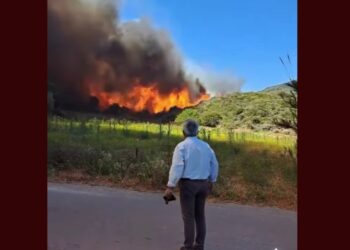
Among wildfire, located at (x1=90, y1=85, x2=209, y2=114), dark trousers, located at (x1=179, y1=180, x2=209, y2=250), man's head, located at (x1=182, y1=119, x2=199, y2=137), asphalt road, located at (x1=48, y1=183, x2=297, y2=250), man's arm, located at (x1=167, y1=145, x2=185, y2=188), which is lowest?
asphalt road, located at (x1=48, y1=183, x2=297, y2=250)

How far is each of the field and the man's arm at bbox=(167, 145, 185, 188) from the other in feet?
19.0

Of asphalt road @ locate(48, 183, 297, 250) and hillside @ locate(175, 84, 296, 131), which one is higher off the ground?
hillside @ locate(175, 84, 296, 131)

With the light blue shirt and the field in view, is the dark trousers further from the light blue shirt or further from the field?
the field

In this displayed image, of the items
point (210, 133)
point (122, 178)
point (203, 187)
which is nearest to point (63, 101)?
point (122, 178)

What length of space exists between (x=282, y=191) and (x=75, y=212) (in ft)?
15.6

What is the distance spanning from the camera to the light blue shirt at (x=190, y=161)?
648 centimetres

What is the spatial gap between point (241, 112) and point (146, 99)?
244 cm

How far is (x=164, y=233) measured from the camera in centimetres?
835

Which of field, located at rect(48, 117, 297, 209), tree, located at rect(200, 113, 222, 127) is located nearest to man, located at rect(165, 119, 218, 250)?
field, located at rect(48, 117, 297, 209)

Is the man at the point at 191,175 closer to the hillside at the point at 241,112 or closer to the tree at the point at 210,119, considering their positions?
the hillside at the point at 241,112

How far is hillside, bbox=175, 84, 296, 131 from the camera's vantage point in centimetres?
1451

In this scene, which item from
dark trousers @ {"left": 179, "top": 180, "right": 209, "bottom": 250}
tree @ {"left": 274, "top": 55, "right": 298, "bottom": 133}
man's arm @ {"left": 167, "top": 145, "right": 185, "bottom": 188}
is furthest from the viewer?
tree @ {"left": 274, "top": 55, "right": 298, "bottom": 133}

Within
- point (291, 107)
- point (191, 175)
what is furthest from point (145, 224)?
point (291, 107)

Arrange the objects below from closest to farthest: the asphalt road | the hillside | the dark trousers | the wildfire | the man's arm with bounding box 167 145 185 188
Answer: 1. the man's arm with bounding box 167 145 185 188
2. the dark trousers
3. the asphalt road
4. the hillside
5. the wildfire
